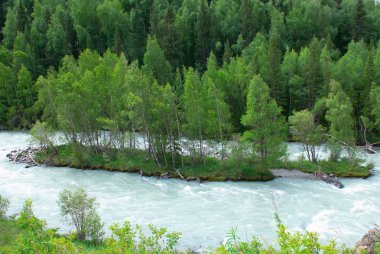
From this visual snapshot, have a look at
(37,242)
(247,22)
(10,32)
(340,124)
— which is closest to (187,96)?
(340,124)

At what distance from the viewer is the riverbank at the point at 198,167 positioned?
4206cm

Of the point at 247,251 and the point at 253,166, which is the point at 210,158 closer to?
the point at 253,166

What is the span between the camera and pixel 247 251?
35.8 feet

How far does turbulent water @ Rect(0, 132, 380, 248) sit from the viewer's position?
102ft

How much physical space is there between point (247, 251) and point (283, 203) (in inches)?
1021

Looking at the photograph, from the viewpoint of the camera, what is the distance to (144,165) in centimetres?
4575

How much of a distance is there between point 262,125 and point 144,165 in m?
13.8

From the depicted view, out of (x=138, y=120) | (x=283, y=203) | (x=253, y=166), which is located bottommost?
(x=283, y=203)

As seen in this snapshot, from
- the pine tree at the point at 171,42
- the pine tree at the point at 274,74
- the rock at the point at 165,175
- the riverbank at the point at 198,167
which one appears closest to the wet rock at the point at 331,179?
the riverbank at the point at 198,167

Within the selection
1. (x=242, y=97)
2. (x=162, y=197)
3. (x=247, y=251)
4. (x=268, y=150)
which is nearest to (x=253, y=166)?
(x=268, y=150)

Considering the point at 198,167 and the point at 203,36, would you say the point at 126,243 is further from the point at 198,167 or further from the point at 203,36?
the point at 203,36

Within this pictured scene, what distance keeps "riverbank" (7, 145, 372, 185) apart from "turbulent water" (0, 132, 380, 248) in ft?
3.17

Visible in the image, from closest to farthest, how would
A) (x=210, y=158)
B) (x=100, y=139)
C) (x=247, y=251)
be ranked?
(x=247, y=251)
(x=210, y=158)
(x=100, y=139)

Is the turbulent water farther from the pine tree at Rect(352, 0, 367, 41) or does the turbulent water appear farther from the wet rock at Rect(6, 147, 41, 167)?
the pine tree at Rect(352, 0, 367, 41)
